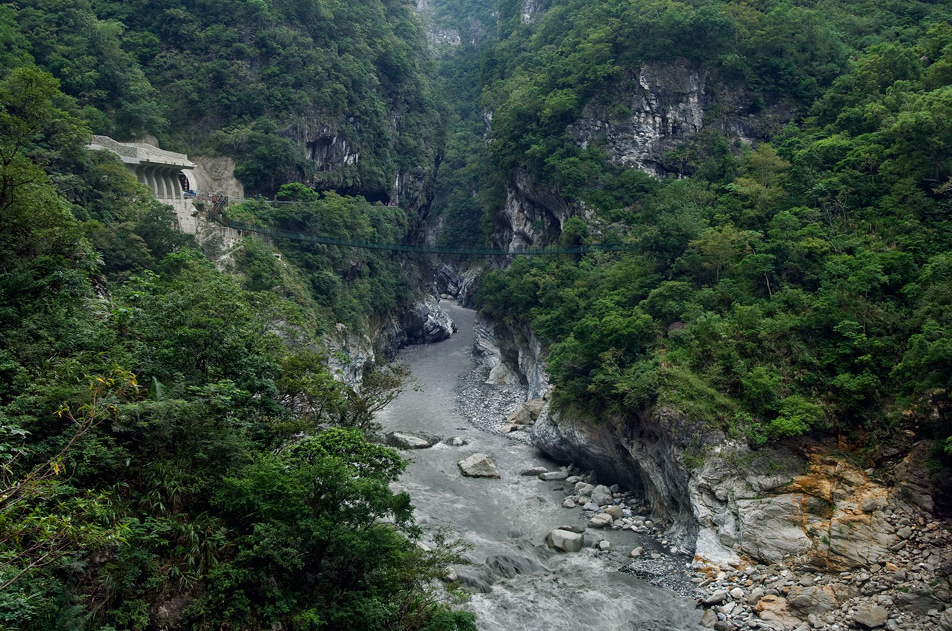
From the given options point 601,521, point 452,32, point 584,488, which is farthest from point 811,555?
point 452,32

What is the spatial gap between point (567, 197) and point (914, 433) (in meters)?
21.7

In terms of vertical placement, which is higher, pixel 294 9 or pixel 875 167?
pixel 294 9

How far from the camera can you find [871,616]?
10898 millimetres

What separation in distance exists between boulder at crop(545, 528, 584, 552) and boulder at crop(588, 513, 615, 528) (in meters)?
0.96

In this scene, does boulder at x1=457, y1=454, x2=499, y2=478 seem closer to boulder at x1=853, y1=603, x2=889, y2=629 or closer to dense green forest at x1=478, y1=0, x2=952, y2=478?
dense green forest at x1=478, y1=0, x2=952, y2=478

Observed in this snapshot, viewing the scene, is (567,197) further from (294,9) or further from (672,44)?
(294,9)

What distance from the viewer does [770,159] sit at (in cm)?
2469

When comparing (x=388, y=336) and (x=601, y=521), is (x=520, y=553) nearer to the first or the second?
(x=601, y=521)

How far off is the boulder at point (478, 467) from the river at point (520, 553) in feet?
0.78

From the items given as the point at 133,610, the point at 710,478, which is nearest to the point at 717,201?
the point at 710,478

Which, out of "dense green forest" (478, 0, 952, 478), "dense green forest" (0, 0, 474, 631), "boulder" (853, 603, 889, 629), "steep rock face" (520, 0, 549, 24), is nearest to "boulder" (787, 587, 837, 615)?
"boulder" (853, 603, 889, 629)

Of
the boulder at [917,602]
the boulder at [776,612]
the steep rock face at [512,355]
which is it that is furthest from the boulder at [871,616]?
the steep rock face at [512,355]

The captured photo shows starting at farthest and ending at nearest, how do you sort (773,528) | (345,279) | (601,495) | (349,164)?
1. (349,164)
2. (345,279)
3. (601,495)
4. (773,528)

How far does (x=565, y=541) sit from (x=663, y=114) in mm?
25967
